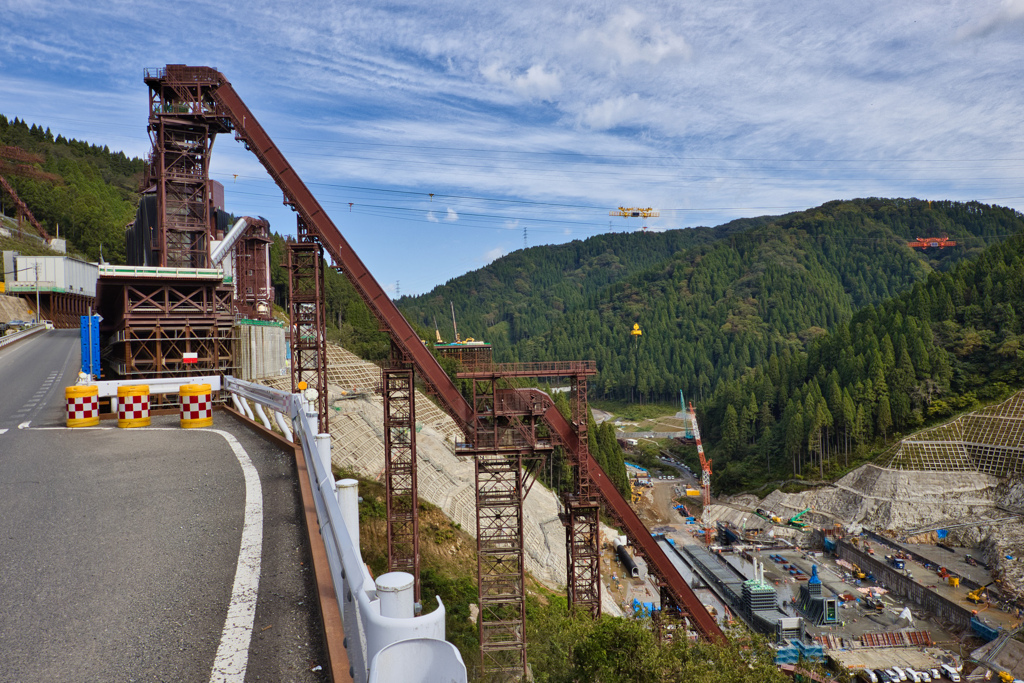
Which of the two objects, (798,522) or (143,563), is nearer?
(143,563)

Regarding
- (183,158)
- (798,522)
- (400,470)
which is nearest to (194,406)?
(400,470)

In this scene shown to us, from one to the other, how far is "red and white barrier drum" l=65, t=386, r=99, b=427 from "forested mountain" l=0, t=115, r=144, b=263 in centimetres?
6344

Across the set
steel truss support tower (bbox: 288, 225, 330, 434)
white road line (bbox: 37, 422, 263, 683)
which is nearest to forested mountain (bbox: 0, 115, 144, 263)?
steel truss support tower (bbox: 288, 225, 330, 434)

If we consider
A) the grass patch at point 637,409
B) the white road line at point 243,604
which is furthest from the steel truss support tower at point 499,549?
the grass patch at point 637,409

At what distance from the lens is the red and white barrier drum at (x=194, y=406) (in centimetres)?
1139

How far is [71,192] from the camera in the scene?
68.7 meters

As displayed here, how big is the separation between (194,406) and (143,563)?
23.8 feet

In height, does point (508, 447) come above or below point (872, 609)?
above

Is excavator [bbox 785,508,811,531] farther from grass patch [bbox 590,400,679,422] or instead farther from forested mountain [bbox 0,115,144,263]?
forested mountain [bbox 0,115,144,263]

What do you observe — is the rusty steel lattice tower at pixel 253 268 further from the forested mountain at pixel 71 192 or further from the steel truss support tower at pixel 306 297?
the forested mountain at pixel 71 192

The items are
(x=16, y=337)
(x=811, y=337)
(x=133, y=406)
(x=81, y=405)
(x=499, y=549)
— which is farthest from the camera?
(x=811, y=337)

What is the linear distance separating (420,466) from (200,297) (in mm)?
15167

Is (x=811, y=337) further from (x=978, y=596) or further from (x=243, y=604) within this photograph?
(x=243, y=604)

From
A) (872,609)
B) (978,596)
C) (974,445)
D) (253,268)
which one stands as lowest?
(872,609)
